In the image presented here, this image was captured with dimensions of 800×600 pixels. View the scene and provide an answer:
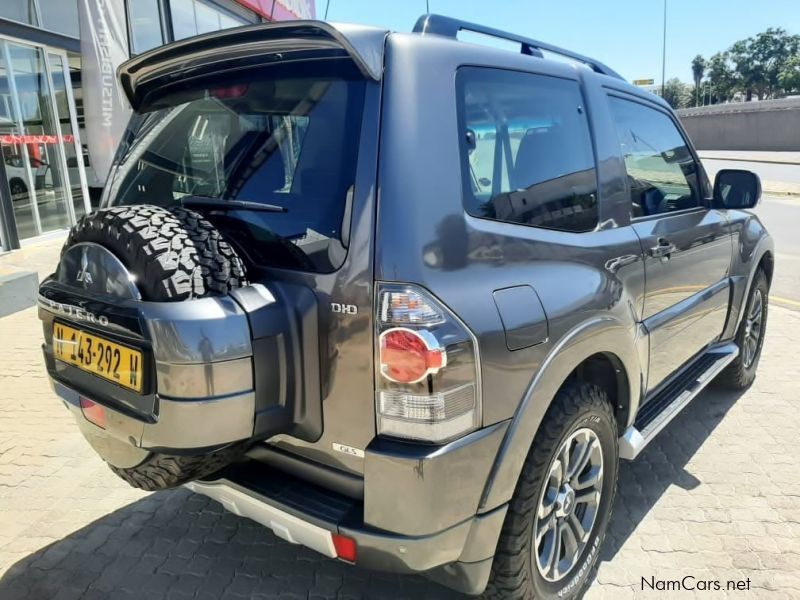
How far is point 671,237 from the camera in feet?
9.53

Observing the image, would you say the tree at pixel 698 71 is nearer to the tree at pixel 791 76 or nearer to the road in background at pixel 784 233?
the tree at pixel 791 76

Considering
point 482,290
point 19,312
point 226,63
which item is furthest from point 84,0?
point 482,290

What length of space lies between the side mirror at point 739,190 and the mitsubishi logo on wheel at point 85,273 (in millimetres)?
3232

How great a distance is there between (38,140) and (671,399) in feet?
30.5

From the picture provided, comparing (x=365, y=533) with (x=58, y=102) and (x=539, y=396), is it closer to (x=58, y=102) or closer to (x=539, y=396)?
(x=539, y=396)

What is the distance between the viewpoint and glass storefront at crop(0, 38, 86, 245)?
8.34m

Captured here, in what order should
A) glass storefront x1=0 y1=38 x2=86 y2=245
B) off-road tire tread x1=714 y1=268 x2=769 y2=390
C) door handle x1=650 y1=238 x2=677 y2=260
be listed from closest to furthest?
1. door handle x1=650 y1=238 x2=677 y2=260
2. off-road tire tread x1=714 y1=268 x2=769 y2=390
3. glass storefront x1=0 y1=38 x2=86 y2=245

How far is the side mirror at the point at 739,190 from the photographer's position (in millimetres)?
3436

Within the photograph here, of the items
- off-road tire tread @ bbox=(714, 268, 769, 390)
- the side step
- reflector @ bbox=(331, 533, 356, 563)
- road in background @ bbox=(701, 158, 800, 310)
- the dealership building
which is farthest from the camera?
the dealership building

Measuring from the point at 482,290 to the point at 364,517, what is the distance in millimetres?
725

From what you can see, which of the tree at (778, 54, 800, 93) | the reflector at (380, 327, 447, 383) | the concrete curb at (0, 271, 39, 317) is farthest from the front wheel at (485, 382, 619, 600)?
the tree at (778, 54, 800, 93)

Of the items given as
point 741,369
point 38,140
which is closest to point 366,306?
point 741,369

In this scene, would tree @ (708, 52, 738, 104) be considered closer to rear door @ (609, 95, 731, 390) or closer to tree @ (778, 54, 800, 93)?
tree @ (778, 54, 800, 93)

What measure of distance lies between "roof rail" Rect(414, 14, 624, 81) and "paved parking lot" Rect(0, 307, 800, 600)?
2.04 metres
